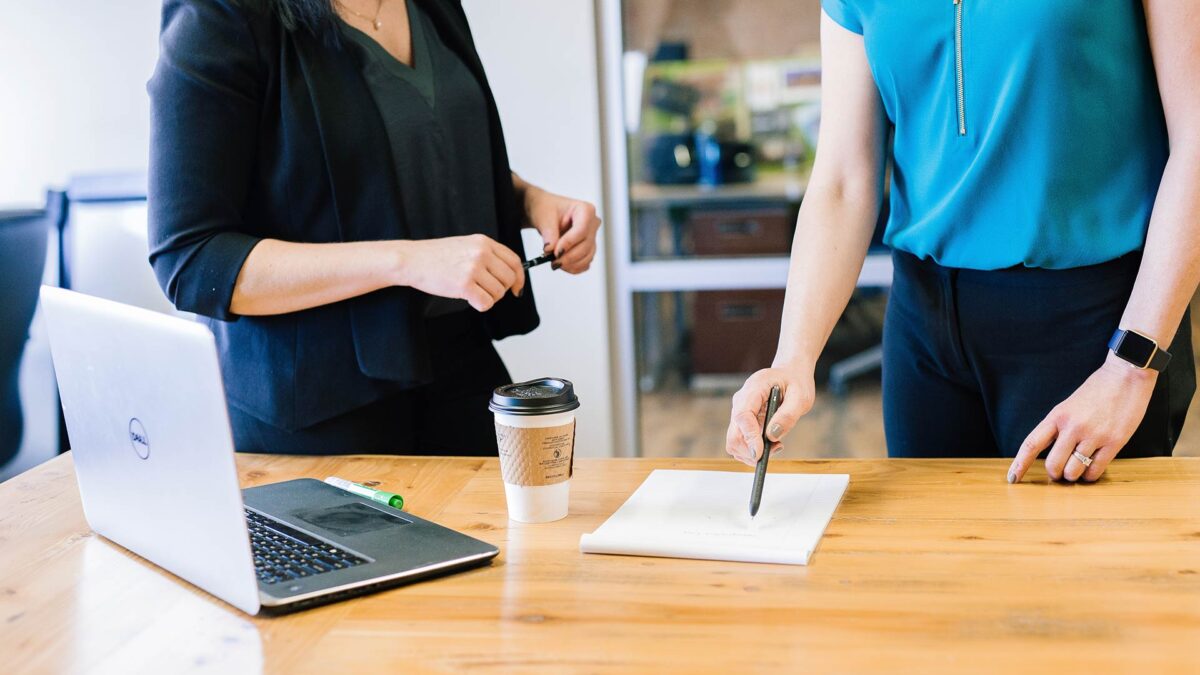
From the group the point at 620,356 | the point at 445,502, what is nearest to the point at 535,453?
the point at 445,502

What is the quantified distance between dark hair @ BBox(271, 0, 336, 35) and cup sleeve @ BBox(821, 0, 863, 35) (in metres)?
0.64

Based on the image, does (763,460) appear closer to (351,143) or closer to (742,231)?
(351,143)

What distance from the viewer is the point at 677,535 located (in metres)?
1.13

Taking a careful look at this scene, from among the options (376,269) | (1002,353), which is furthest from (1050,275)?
(376,269)

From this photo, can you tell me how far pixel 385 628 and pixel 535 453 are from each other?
28 centimetres

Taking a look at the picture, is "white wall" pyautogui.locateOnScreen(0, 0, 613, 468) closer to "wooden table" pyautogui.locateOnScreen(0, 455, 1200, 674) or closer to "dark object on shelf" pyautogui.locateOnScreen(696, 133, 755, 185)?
"dark object on shelf" pyautogui.locateOnScreen(696, 133, 755, 185)

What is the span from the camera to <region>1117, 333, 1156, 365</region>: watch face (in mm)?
1230

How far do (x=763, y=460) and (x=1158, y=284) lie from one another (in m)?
0.47

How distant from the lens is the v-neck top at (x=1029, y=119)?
4.17 ft

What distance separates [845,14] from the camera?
1417 mm

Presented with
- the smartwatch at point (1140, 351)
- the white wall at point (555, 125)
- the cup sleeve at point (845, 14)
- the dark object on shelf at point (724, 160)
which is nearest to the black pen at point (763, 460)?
the smartwatch at point (1140, 351)

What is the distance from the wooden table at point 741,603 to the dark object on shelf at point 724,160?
6.62 ft

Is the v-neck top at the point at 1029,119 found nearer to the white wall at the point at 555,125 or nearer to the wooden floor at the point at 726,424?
the white wall at the point at 555,125

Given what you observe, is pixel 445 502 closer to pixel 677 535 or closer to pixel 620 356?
pixel 677 535
